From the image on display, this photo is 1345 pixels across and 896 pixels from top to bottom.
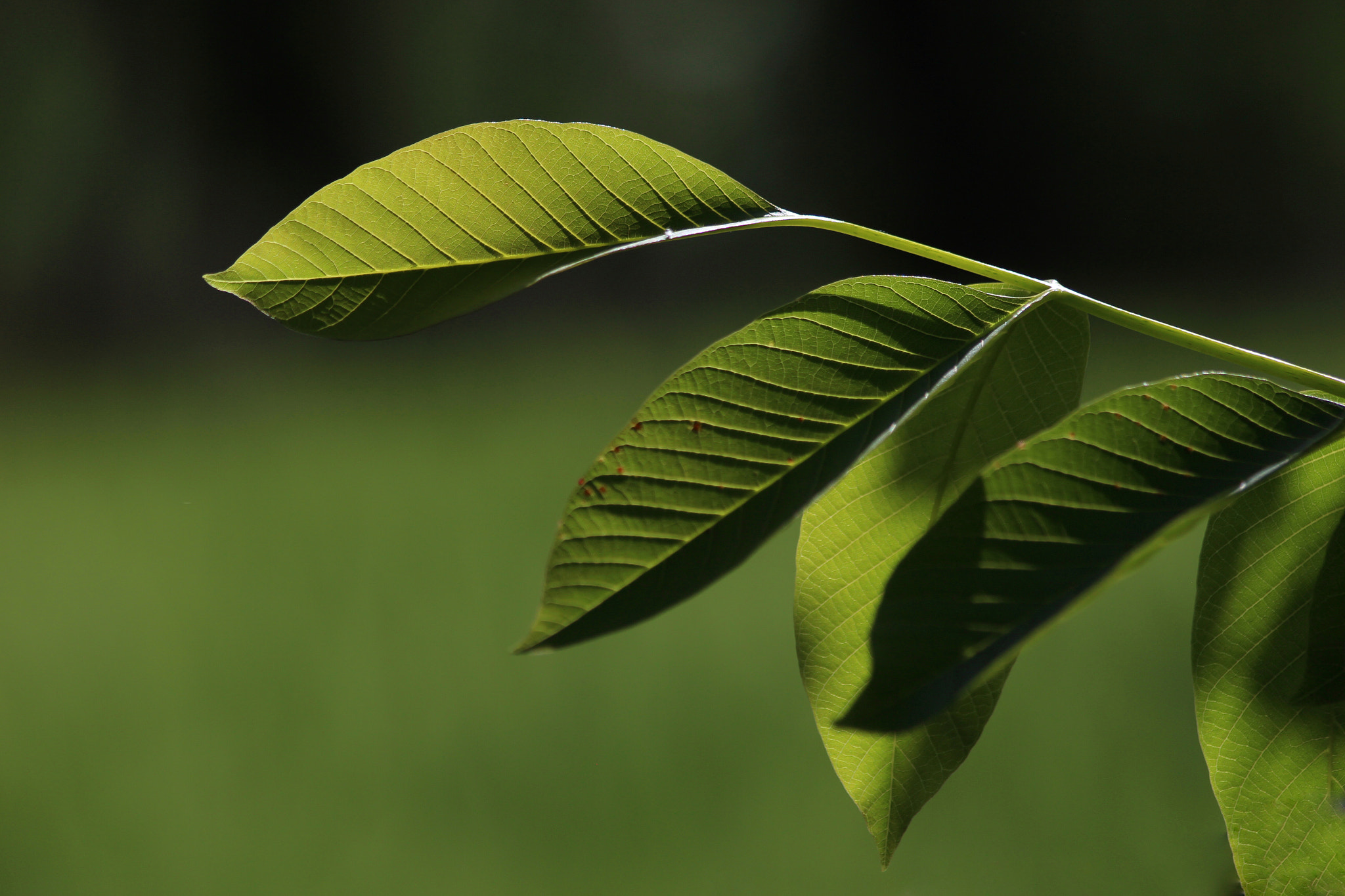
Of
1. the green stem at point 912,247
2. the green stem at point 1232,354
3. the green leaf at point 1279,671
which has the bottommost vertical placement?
the green leaf at point 1279,671

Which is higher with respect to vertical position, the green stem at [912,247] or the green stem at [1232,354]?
the green stem at [912,247]

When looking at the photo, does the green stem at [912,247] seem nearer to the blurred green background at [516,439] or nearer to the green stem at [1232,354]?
the green stem at [1232,354]

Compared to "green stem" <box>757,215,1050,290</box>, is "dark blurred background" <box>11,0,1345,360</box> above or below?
above

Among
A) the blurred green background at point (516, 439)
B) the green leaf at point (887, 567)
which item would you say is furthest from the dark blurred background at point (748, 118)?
the green leaf at point (887, 567)

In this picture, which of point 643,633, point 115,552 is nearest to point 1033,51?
point 643,633

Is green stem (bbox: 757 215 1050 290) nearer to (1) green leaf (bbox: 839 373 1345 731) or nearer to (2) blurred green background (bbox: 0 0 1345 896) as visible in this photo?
(1) green leaf (bbox: 839 373 1345 731)

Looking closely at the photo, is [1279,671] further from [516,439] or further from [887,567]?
[516,439]

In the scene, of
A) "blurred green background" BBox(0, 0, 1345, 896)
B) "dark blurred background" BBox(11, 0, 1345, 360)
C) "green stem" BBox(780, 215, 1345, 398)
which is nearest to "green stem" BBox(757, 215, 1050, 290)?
"green stem" BBox(780, 215, 1345, 398)

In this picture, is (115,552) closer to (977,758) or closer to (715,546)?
(977,758)
